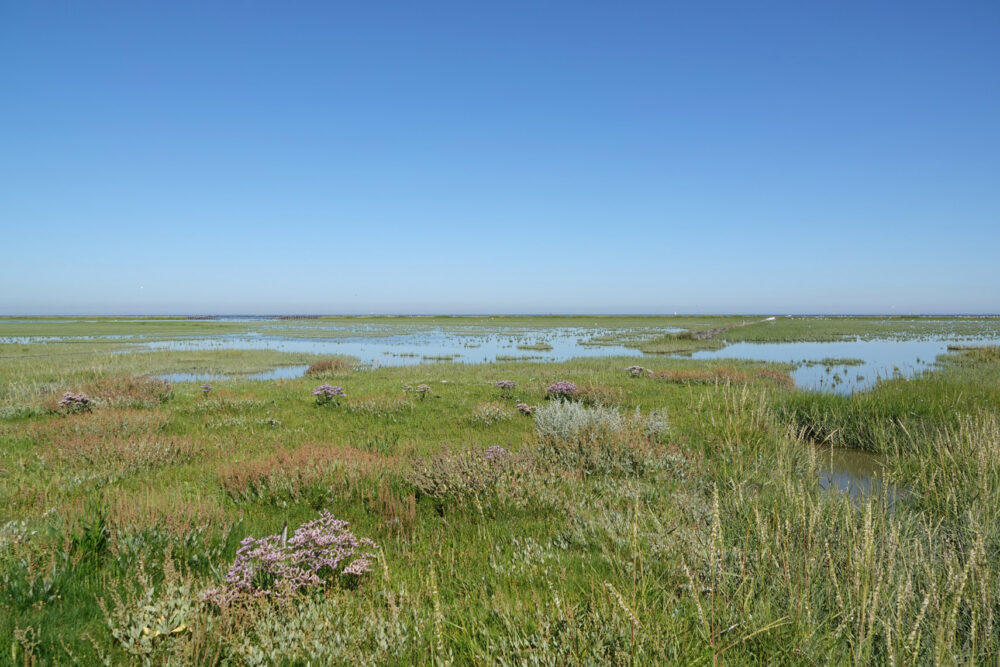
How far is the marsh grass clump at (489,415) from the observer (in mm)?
12570

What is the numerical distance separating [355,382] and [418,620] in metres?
17.1

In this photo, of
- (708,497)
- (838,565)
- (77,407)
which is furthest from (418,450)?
(77,407)

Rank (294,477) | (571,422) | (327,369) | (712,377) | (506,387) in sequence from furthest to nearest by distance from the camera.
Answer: (327,369) < (712,377) < (506,387) < (571,422) < (294,477)

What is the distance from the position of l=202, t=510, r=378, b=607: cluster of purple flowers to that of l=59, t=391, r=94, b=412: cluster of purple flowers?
11841mm

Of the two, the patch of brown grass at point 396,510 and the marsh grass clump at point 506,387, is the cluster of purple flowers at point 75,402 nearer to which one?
the patch of brown grass at point 396,510

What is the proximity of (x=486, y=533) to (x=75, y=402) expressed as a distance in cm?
1346

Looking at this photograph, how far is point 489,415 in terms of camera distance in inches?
504

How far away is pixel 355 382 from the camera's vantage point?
65.0 feet

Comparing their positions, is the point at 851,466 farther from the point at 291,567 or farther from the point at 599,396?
the point at 291,567

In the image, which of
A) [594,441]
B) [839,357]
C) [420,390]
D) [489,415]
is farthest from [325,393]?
[839,357]

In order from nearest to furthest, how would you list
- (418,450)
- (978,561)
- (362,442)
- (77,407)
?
(978,561)
(418,450)
(362,442)
(77,407)

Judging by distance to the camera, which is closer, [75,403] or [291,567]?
[291,567]

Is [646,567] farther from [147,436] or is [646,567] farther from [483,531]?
[147,436]

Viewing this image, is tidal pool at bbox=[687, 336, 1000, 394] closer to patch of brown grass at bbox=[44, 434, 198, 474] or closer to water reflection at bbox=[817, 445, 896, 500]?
water reflection at bbox=[817, 445, 896, 500]
